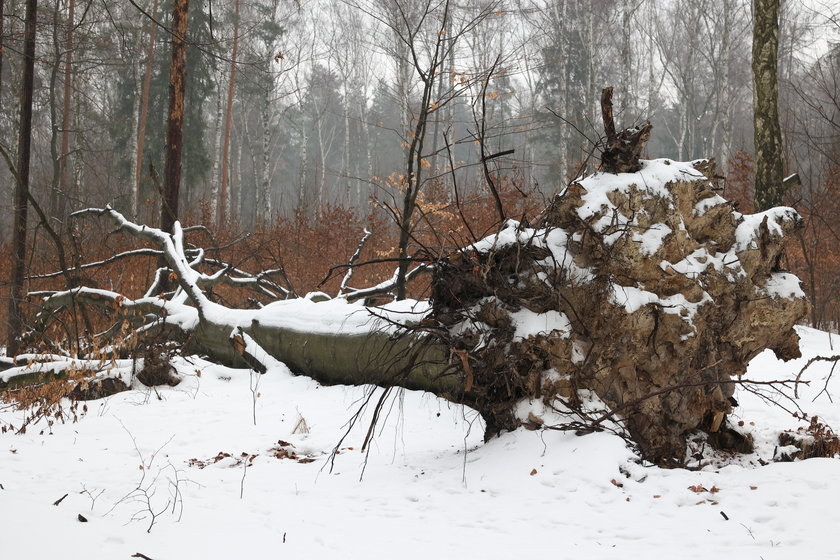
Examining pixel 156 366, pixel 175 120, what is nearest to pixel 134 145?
pixel 175 120

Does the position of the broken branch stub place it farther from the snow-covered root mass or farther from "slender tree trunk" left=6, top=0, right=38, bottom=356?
"slender tree trunk" left=6, top=0, right=38, bottom=356

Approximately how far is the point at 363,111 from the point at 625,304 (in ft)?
92.5

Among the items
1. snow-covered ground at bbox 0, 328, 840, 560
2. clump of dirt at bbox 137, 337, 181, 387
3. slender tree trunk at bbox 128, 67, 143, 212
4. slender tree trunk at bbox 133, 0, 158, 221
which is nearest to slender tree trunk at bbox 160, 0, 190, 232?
clump of dirt at bbox 137, 337, 181, 387

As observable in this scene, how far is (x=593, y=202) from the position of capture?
12.8ft

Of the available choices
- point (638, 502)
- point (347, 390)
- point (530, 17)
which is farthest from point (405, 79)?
point (638, 502)

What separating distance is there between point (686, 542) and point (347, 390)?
13.5 ft

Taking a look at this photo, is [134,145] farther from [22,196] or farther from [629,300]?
[629,300]

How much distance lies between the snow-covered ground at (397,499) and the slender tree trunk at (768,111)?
401 centimetres

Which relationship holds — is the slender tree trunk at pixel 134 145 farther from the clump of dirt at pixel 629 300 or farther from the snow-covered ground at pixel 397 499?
the clump of dirt at pixel 629 300

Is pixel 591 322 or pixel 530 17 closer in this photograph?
pixel 591 322

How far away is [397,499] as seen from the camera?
345 cm

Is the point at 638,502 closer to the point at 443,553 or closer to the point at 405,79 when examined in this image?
the point at 443,553

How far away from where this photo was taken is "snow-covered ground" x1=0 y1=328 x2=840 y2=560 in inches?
105

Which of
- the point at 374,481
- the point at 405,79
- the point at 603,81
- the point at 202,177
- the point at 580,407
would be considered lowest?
the point at 374,481
